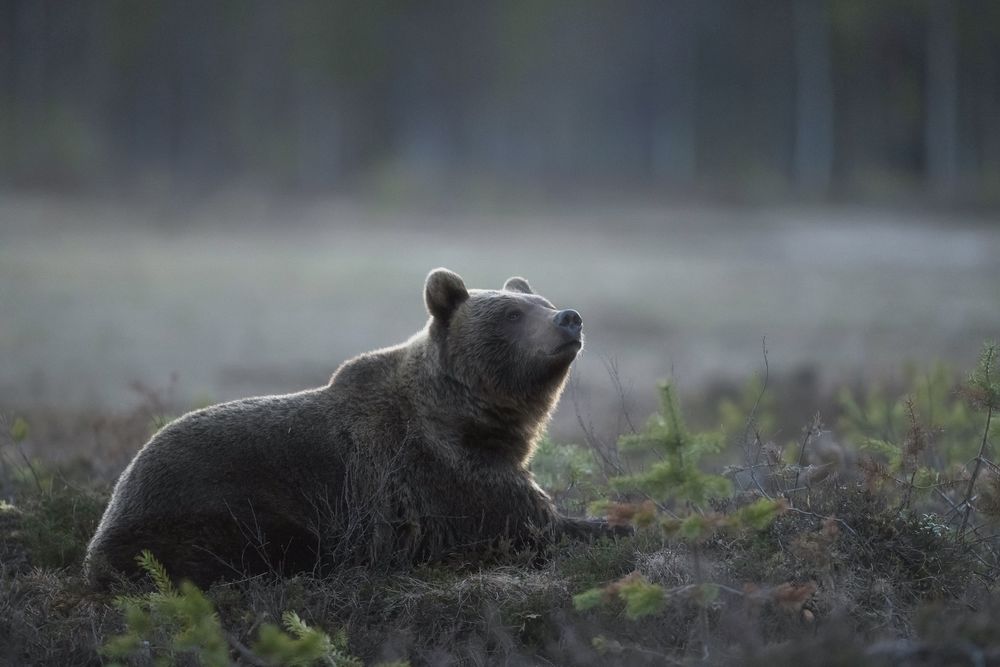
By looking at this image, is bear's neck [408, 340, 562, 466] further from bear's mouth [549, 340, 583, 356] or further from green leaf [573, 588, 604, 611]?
green leaf [573, 588, 604, 611]

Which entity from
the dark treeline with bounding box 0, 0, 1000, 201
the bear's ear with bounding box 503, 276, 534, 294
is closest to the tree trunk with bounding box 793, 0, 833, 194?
the dark treeline with bounding box 0, 0, 1000, 201

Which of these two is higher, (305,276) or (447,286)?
(447,286)

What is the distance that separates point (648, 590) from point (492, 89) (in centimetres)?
5089

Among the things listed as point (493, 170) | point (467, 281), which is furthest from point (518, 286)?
point (493, 170)

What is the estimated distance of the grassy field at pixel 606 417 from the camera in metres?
5.73

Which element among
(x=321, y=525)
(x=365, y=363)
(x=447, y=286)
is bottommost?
(x=321, y=525)

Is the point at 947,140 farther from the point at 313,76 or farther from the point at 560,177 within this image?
the point at 313,76

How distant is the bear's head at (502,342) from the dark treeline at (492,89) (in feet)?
139

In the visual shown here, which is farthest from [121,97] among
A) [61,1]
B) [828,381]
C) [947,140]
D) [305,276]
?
[828,381]

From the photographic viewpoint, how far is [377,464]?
7.33 metres

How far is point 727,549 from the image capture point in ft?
22.9

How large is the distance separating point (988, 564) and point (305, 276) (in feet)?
93.3

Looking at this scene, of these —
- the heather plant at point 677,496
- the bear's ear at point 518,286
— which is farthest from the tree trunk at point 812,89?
the heather plant at point 677,496

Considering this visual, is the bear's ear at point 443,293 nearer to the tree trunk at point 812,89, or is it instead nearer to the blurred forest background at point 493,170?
the blurred forest background at point 493,170
